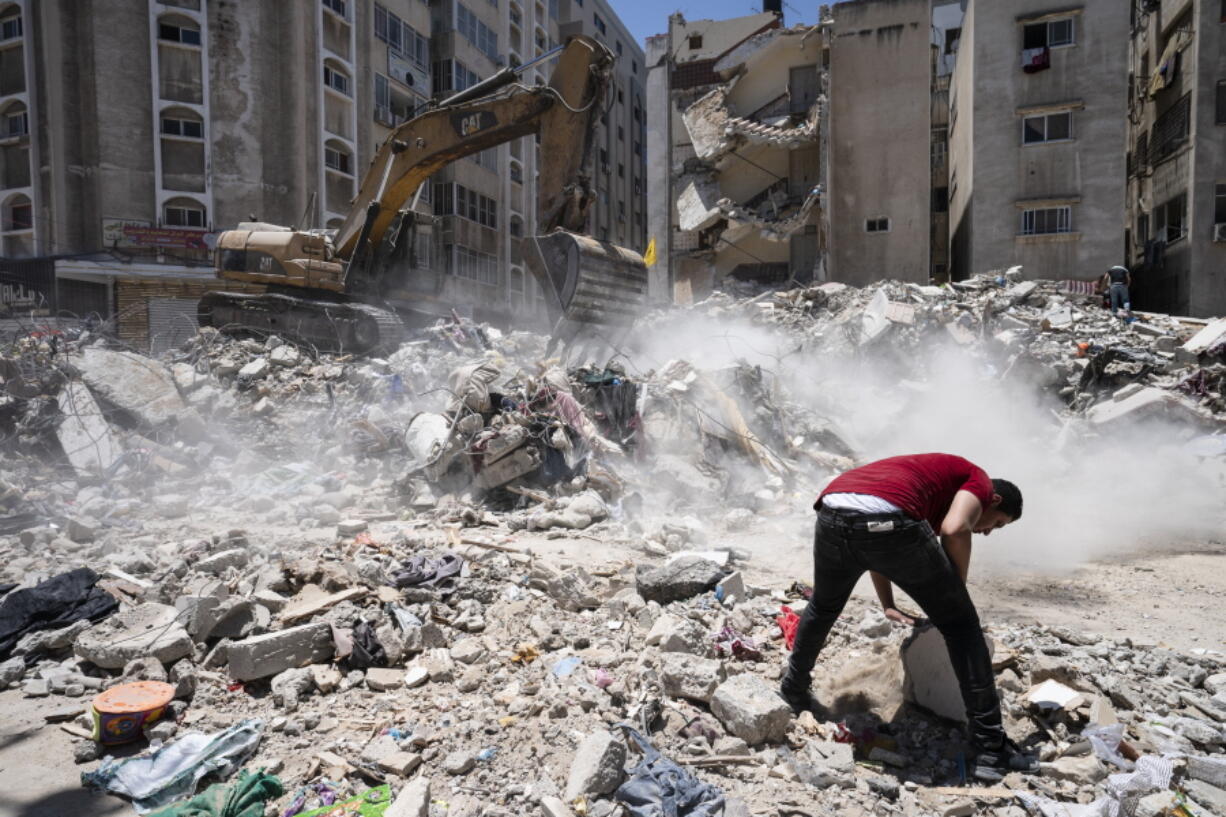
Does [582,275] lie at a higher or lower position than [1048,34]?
lower

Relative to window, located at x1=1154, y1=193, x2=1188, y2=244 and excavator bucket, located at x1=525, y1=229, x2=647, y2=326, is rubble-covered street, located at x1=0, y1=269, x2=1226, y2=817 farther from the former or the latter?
window, located at x1=1154, y1=193, x2=1188, y2=244

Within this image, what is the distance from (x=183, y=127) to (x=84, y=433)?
20228 mm

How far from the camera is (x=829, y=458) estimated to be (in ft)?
27.6

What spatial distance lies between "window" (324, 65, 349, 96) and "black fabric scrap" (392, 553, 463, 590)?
26.2m

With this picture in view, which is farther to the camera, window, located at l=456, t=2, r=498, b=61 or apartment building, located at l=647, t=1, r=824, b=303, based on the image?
window, located at l=456, t=2, r=498, b=61

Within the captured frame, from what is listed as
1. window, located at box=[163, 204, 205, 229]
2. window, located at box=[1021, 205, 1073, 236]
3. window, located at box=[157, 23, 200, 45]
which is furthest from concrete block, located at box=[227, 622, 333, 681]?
window, located at box=[157, 23, 200, 45]

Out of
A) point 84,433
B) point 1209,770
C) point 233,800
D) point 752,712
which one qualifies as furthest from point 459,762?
point 84,433

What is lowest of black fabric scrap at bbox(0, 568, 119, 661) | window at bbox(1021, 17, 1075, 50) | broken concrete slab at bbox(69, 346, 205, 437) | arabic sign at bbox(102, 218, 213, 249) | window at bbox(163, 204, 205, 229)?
black fabric scrap at bbox(0, 568, 119, 661)

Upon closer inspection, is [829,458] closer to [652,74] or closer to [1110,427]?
[1110,427]

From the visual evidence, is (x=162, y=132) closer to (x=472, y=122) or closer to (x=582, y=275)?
(x=472, y=122)

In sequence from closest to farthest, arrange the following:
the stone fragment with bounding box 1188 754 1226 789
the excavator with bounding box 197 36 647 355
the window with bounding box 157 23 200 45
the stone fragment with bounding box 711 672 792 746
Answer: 1. the stone fragment with bounding box 1188 754 1226 789
2. the stone fragment with bounding box 711 672 792 746
3. the excavator with bounding box 197 36 647 355
4. the window with bounding box 157 23 200 45

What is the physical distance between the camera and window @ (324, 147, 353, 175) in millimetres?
26625

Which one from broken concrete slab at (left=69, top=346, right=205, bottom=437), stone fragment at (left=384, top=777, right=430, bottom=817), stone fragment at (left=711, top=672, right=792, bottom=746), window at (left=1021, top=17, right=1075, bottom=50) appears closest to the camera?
stone fragment at (left=384, top=777, right=430, bottom=817)

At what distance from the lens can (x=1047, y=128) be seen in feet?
66.8
